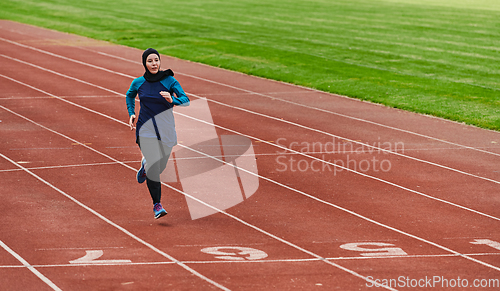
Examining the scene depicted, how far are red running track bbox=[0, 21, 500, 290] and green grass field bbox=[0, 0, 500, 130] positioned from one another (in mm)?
2666

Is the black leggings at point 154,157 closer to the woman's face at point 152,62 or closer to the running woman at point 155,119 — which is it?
the running woman at point 155,119

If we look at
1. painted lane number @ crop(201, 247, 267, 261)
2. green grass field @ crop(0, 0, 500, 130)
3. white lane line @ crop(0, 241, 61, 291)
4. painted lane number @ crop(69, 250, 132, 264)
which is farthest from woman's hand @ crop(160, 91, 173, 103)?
green grass field @ crop(0, 0, 500, 130)

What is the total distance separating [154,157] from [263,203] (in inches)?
74.4

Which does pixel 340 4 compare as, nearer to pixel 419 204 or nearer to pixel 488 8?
pixel 488 8

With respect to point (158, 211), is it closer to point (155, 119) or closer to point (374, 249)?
point (155, 119)

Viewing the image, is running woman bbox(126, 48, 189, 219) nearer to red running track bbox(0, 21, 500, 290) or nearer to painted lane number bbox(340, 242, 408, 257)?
red running track bbox(0, 21, 500, 290)

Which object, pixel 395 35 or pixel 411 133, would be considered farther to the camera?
pixel 395 35

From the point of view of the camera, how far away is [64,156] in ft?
37.7

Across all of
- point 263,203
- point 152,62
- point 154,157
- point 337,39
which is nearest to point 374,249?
point 263,203

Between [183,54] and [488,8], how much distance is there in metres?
23.2

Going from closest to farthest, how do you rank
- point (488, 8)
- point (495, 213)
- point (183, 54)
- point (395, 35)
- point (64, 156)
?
point (495, 213) < point (64, 156) < point (183, 54) < point (395, 35) < point (488, 8)

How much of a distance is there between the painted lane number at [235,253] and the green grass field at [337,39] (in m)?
8.94

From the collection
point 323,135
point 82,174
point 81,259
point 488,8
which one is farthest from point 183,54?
point 488,8

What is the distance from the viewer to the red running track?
689 centimetres
